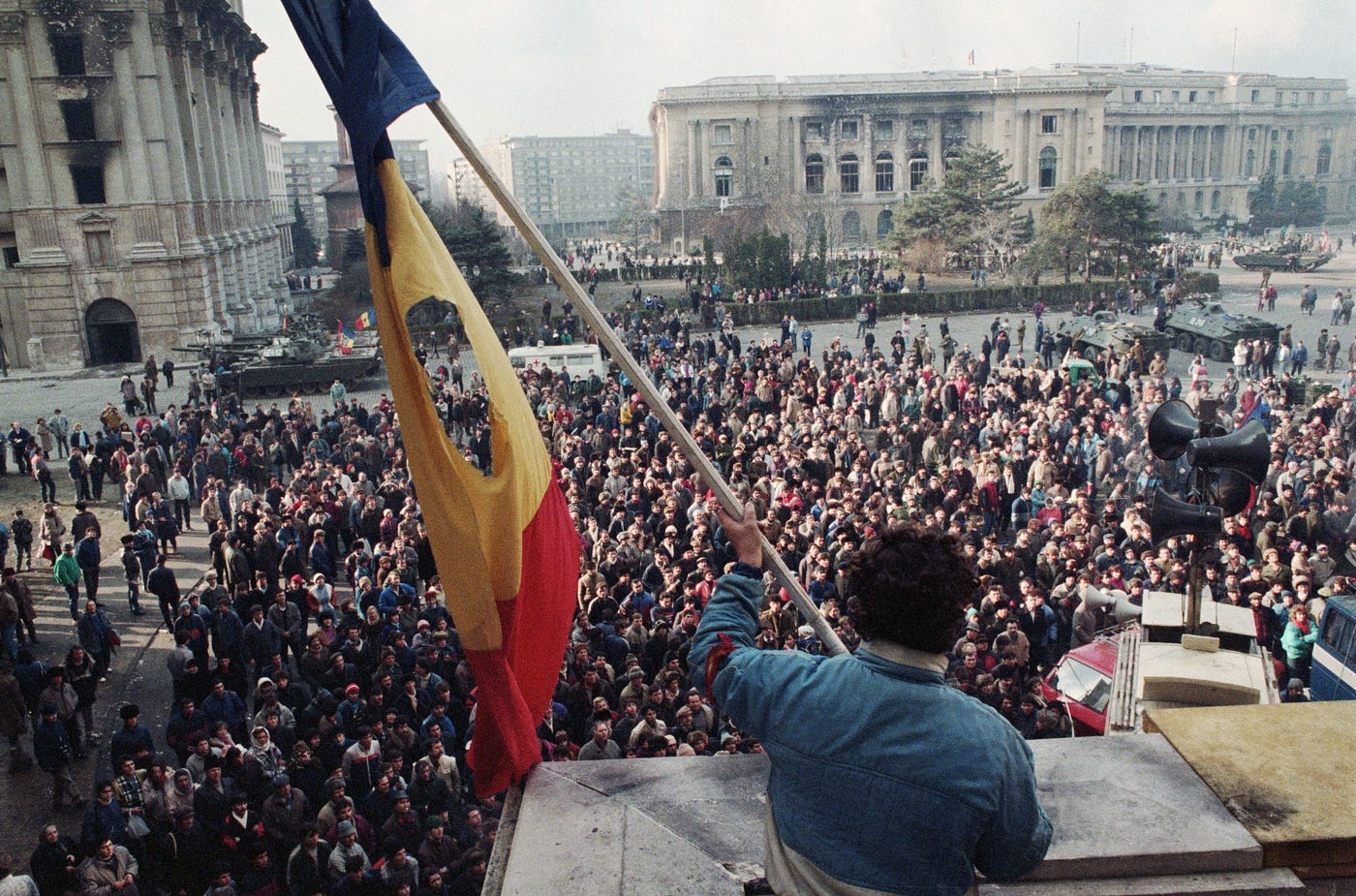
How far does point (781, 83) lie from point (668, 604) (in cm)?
7525

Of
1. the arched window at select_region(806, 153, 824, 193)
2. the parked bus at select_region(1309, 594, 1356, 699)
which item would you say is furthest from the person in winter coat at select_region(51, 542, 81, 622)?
the arched window at select_region(806, 153, 824, 193)

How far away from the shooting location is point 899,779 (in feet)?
7.47

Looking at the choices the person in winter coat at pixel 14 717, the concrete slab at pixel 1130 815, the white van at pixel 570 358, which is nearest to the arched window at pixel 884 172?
the white van at pixel 570 358

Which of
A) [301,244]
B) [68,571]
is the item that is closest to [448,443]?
[68,571]

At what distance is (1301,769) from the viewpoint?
10.1ft

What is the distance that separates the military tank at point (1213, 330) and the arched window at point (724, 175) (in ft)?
165

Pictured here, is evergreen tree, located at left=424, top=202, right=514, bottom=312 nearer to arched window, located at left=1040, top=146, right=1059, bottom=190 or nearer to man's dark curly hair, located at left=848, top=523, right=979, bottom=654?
man's dark curly hair, located at left=848, top=523, right=979, bottom=654

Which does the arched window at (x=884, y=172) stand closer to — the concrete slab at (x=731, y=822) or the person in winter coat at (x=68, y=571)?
the person in winter coat at (x=68, y=571)

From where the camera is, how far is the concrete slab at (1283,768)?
280 centimetres

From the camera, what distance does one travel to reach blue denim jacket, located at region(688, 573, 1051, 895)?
226cm

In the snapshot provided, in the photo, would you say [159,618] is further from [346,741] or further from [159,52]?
[159,52]

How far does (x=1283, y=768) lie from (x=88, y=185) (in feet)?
135

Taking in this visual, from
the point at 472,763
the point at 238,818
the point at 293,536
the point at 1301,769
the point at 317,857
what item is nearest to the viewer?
the point at 1301,769

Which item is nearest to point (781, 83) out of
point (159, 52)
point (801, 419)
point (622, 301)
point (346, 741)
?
point (622, 301)
